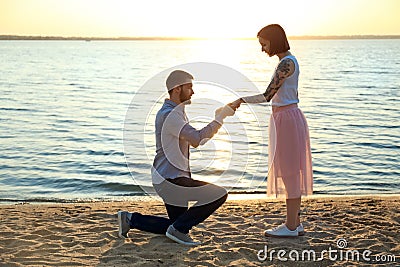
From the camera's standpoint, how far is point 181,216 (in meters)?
5.82

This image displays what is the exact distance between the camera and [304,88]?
1427 inches

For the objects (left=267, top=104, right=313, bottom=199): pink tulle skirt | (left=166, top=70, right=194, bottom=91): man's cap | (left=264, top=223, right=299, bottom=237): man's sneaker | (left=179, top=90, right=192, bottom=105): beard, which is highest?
(left=166, top=70, right=194, bottom=91): man's cap

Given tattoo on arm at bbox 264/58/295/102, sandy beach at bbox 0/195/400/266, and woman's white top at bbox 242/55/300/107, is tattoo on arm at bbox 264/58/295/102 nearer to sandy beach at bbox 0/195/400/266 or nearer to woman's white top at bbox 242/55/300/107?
woman's white top at bbox 242/55/300/107

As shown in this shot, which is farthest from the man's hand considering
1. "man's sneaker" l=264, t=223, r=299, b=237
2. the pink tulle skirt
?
"man's sneaker" l=264, t=223, r=299, b=237

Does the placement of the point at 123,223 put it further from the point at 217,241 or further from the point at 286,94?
the point at 286,94

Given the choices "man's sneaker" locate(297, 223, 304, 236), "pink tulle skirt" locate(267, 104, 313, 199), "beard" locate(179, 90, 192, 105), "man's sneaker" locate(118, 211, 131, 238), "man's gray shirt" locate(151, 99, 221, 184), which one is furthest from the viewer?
"man's sneaker" locate(297, 223, 304, 236)

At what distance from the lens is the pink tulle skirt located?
5715mm

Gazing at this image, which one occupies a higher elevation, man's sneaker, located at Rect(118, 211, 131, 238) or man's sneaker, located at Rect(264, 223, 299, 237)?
man's sneaker, located at Rect(118, 211, 131, 238)

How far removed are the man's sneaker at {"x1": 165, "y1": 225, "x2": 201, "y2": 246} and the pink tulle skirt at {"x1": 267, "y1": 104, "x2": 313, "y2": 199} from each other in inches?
39.8

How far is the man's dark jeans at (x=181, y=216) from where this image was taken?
557 cm

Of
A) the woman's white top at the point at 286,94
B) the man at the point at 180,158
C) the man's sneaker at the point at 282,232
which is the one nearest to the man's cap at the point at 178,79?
the man at the point at 180,158

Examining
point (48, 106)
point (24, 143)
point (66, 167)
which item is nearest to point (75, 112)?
point (48, 106)

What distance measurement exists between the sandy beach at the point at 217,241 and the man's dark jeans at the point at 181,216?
0.13 m

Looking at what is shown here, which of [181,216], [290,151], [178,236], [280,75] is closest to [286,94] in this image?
[280,75]
